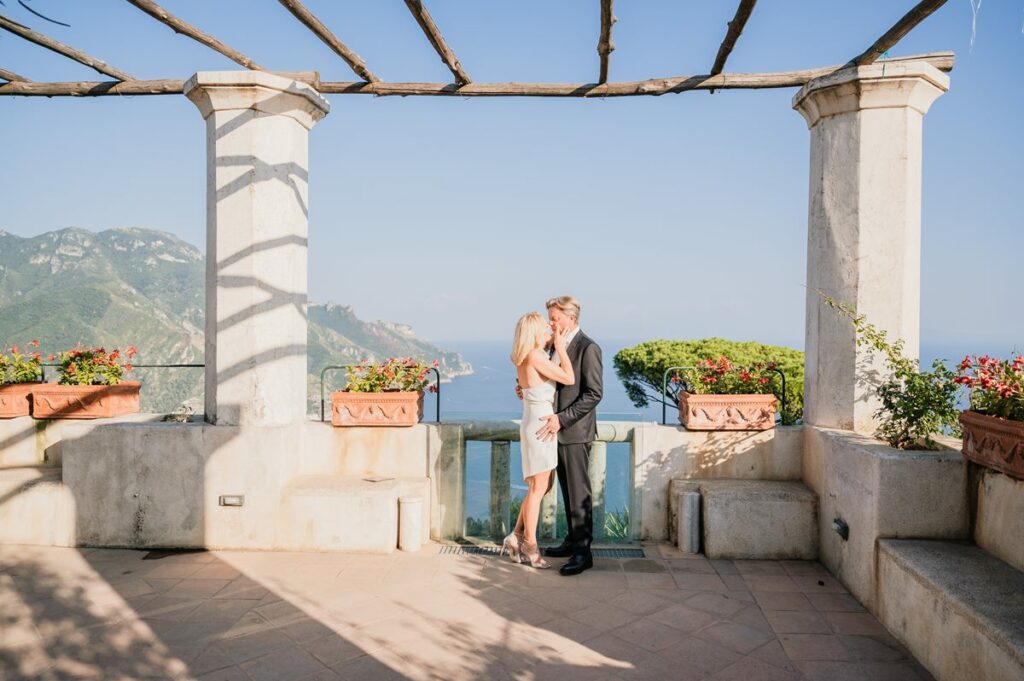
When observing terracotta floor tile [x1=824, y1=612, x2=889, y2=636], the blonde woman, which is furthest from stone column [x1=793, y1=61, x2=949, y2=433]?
the blonde woman

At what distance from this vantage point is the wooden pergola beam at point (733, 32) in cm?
393

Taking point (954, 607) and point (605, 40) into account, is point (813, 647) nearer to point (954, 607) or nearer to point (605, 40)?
point (954, 607)

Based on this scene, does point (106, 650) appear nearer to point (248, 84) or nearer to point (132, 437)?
point (132, 437)

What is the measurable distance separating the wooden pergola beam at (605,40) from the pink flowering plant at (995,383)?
3.06 m

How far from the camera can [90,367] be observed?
579 cm

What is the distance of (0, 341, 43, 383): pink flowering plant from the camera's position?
5.89 metres

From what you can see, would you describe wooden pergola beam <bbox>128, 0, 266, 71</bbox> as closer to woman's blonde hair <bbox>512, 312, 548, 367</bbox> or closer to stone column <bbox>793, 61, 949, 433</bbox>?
woman's blonde hair <bbox>512, 312, 548, 367</bbox>

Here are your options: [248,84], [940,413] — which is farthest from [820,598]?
[248,84]

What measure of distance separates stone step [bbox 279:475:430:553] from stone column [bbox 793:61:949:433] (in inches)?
135

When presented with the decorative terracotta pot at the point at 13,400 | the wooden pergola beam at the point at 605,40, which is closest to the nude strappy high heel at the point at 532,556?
the wooden pergola beam at the point at 605,40

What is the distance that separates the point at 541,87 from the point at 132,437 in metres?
4.35

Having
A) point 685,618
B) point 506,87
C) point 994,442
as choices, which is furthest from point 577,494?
point 506,87

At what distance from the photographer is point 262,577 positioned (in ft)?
14.8

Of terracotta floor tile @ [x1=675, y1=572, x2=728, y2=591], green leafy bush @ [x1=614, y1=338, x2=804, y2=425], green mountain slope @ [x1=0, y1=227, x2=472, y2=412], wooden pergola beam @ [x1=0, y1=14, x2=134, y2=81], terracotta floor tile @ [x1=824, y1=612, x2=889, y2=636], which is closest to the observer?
terracotta floor tile @ [x1=824, y1=612, x2=889, y2=636]
